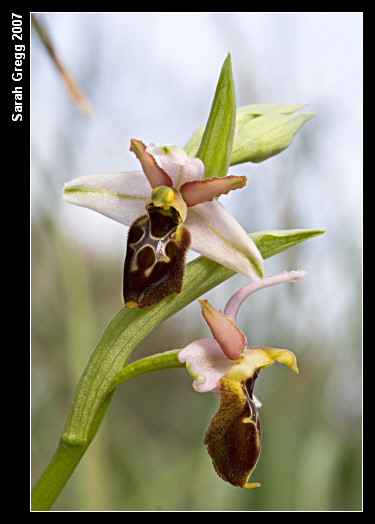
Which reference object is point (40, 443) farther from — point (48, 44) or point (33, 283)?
point (48, 44)

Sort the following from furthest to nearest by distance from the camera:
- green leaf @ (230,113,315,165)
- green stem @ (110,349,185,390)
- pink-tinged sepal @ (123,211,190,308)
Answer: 1. green leaf @ (230,113,315,165)
2. green stem @ (110,349,185,390)
3. pink-tinged sepal @ (123,211,190,308)

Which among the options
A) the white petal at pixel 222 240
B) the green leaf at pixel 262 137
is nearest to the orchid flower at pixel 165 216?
the white petal at pixel 222 240

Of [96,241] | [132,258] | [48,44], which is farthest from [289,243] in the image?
[96,241]

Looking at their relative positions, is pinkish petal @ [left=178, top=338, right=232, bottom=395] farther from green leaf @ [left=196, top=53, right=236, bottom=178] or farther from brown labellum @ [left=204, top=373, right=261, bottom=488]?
green leaf @ [left=196, top=53, right=236, bottom=178]

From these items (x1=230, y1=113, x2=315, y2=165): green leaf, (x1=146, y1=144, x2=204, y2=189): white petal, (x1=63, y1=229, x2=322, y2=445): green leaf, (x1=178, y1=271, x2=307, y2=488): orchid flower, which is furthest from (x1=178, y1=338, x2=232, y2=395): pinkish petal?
(x1=230, y1=113, x2=315, y2=165): green leaf

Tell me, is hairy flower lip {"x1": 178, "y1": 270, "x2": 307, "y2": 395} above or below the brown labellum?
above

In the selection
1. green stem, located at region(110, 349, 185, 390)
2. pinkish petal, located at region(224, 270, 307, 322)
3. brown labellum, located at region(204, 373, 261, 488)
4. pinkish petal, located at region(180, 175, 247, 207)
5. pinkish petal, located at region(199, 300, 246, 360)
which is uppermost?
pinkish petal, located at region(180, 175, 247, 207)

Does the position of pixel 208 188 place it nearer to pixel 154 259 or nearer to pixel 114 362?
pixel 154 259
